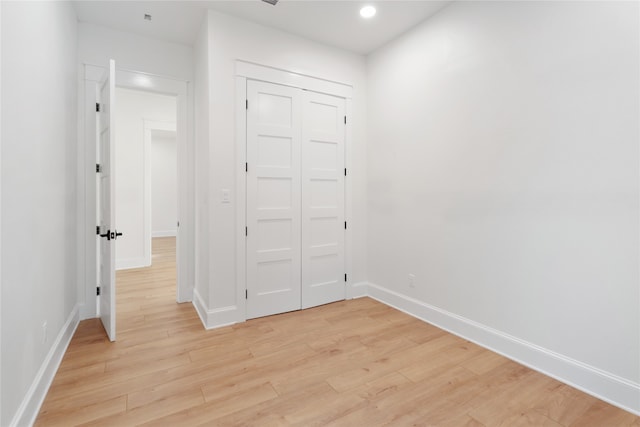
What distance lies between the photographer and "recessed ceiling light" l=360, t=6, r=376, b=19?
2.85m

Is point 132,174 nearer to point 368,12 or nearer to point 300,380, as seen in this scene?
point 368,12

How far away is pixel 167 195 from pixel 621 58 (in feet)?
32.6

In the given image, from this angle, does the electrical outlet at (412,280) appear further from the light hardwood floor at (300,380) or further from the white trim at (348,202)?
the white trim at (348,202)

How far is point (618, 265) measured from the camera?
1834mm

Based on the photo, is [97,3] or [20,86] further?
[97,3]

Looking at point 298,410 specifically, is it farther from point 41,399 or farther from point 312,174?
point 312,174

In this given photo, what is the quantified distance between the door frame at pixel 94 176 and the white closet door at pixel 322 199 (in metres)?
1.35

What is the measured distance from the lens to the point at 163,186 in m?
9.34

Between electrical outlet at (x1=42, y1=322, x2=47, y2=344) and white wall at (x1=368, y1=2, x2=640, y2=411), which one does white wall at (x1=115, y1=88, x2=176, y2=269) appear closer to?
electrical outlet at (x1=42, y1=322, x2=47, y2=344)

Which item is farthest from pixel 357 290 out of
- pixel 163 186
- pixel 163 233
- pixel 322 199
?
pixel 163 186

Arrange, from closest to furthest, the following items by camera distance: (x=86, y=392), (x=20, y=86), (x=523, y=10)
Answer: (x=20, y=86) < (x=86, y=392) < (x=523, y=10)

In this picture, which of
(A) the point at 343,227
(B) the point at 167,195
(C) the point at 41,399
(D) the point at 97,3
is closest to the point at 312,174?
(A) the point at 343,227

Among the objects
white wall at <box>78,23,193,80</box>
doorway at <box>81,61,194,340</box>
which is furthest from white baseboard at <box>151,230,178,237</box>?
white wall at <box>78,23,193,80</box>

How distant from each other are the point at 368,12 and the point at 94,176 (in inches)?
125
